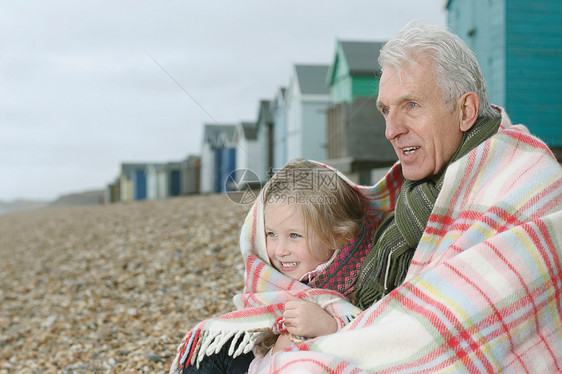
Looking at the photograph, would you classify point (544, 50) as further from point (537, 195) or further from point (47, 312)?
point (47, 312)

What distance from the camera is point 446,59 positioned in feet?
6.41

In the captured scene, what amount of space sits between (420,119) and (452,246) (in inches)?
19.7

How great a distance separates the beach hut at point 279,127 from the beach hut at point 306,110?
55 cm

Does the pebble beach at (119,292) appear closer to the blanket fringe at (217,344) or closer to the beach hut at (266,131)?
the blanket fringe at (217,344)

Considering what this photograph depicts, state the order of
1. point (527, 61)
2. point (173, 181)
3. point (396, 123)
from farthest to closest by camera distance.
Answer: point (173, 181) < point (527, 61) < point (396, 123)

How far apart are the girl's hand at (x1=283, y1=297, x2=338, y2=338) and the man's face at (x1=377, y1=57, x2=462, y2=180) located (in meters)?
0.62

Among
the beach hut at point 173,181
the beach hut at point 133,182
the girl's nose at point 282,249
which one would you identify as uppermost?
the girl's nose at point 282,249

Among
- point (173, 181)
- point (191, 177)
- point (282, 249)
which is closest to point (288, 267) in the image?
point (282, 249)

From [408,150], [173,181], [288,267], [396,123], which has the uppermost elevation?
[396,123]

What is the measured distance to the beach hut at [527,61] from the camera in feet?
22.9

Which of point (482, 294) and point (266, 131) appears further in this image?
point (266, 131)

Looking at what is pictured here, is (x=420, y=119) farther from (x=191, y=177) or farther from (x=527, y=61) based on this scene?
(x=191, y=177)

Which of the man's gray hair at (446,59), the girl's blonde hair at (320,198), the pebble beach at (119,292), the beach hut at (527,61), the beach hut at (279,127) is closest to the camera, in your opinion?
the man's gray hair at (446,59)

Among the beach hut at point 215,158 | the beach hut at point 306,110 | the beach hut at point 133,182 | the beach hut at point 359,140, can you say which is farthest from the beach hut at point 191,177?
the beach hut at point 359,140
